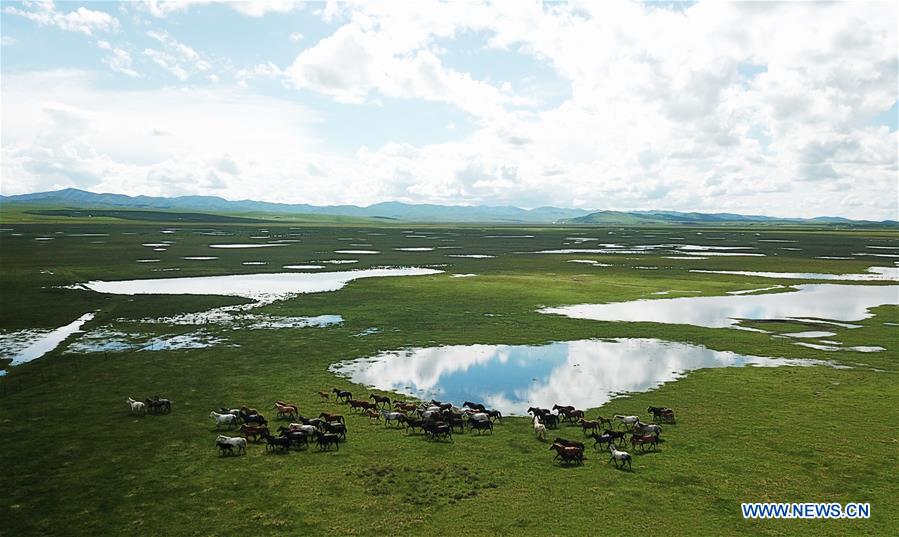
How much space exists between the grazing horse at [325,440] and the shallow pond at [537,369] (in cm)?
793

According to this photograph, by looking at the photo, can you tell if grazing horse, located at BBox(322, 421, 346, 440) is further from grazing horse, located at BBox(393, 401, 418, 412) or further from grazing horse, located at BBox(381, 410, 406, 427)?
grazing horse, located at BBox(393, 401, 418, 412)

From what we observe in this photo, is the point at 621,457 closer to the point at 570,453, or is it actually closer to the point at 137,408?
the point at 570,453

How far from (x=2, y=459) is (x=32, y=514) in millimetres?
5947

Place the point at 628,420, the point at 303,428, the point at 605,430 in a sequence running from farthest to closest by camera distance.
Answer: the point at 628,420, the point at 605,430, the point at 303,428

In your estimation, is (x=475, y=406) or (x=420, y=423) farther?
(x=475, y=406)

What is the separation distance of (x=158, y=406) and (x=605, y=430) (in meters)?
22.7

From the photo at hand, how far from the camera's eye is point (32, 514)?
18766 mm

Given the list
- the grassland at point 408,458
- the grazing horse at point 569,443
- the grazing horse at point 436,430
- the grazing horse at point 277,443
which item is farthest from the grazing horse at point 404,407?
the grazing horse at point 569,443

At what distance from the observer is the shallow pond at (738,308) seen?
2169 inches

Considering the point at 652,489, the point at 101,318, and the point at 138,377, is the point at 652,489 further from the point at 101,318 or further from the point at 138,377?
the point at 101,318

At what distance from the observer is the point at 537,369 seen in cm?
3766

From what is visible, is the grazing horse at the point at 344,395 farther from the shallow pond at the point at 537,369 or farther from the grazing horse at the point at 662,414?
the grazing horse at the point at 662,414

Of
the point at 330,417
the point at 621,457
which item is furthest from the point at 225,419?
the point at 621,457

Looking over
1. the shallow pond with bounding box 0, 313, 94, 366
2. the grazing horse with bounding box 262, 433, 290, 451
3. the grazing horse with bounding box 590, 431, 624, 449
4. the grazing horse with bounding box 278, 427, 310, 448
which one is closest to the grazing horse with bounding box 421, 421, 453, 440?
the grazing horse with bounding box 278, 427, 310, 448
